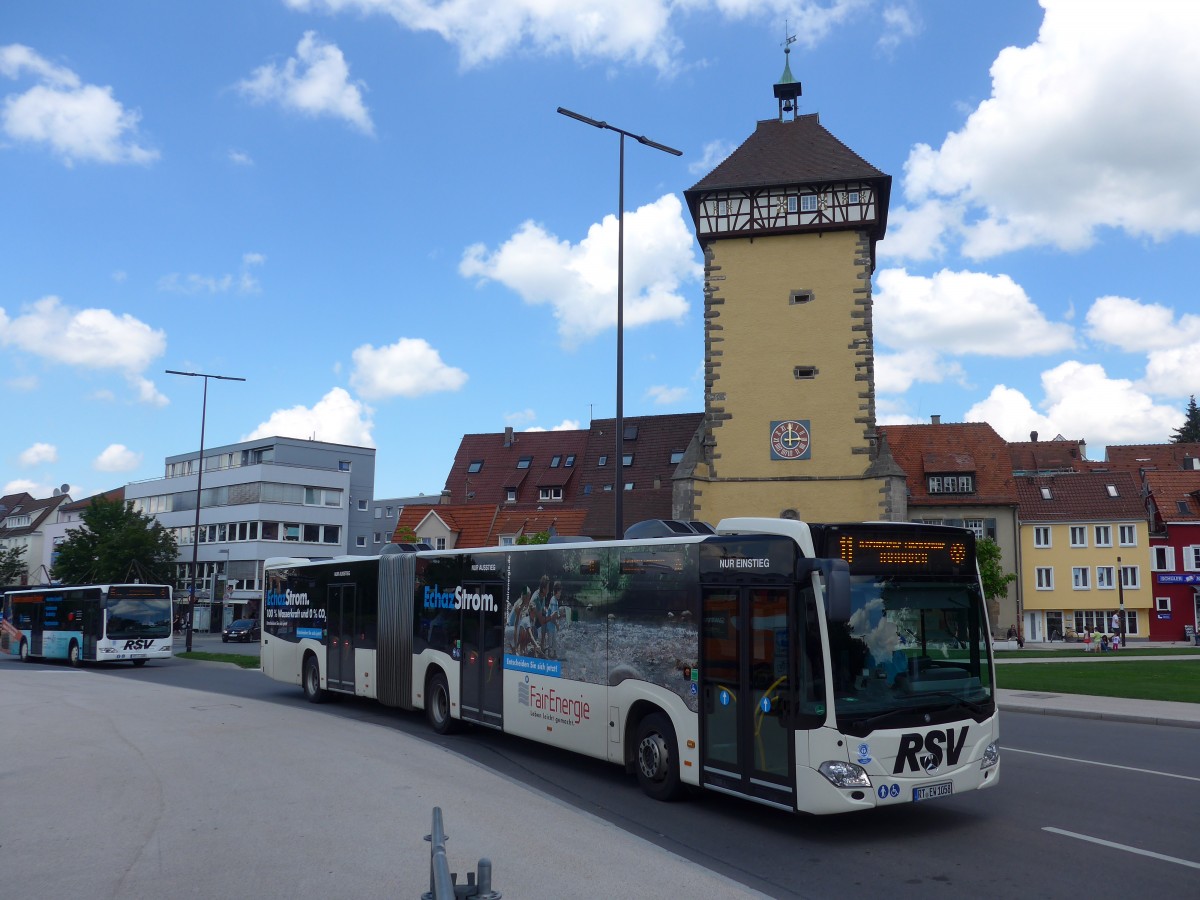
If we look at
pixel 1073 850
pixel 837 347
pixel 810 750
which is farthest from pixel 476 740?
pixel 837 347

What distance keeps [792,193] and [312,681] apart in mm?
24969

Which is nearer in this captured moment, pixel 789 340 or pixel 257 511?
pixel 789 340

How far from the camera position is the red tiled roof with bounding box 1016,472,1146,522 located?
61188mm

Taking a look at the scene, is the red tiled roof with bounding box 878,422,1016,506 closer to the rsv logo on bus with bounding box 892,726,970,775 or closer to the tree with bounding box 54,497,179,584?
the tree with bounding box 54,497,179,584

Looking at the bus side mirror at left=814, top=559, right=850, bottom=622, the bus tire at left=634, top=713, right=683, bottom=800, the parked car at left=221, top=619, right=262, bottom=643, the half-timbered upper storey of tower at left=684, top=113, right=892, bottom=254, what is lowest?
the parked car at left=221, top=619, right=262, bottom=643

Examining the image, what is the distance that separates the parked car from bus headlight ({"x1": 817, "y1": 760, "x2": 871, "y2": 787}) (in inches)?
2095

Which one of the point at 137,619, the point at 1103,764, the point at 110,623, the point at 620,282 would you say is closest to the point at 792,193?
the point at 620,282

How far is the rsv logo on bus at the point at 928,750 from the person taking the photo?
27.6 ft

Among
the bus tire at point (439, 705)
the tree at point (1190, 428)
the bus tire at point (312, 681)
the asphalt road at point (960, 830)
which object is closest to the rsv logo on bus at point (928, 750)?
the asphalt road at point (960, 830)

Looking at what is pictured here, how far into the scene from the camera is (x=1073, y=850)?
319 inches

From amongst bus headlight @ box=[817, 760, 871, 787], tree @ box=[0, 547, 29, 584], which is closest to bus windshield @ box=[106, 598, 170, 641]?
bus headlight @ box=[817, 760, 871, 787]

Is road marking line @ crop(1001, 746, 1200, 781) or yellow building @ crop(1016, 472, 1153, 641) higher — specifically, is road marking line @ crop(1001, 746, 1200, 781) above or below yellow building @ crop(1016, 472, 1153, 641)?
below

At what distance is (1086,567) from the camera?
6112cm

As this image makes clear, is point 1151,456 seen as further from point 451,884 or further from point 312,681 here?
point 451,884
